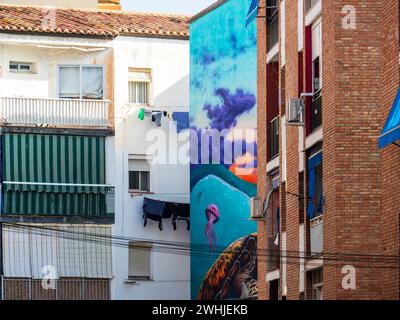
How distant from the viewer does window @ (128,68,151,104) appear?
5800 cm

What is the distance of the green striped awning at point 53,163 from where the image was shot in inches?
2200

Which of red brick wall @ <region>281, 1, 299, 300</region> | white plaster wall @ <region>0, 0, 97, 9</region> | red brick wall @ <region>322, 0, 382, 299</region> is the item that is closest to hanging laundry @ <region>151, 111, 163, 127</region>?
white plaster wall @ <region>0, 0, 97, 9</region>

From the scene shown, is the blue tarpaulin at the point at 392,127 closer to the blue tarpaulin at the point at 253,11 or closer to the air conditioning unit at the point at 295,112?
the air conditioning unit at the point at 295,112

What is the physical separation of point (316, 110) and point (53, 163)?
17849 millimetres

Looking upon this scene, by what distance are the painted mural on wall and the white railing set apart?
314 centimetres

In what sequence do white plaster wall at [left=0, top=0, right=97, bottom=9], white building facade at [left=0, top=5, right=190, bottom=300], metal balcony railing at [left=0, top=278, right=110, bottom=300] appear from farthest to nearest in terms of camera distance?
white plaster wall at [left=0, top=0, right=97, bottom=9], white building facade at [left=0, top=5, right=190, bottom=300], metal balcony railing at [left=0, top=278, right=110, bottom=300]

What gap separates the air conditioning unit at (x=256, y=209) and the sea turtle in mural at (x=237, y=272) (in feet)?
20.9

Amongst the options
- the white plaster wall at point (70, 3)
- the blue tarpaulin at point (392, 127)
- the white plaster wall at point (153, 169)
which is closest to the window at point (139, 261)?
the white plaster wall at point (153, 169)

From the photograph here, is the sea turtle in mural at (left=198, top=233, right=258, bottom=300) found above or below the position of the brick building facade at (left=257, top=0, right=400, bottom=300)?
below

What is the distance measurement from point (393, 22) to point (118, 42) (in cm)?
2337

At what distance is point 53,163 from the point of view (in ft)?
184

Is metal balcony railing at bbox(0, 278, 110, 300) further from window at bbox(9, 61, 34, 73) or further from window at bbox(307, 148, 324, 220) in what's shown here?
window at bbox(307, 148, 324, 220)

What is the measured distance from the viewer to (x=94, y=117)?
5716 centimetres
